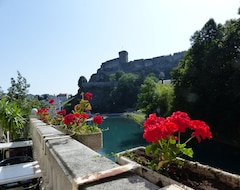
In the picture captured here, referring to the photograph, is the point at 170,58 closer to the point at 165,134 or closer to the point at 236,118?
the point at 236,118

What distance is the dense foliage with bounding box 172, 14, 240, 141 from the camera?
1363 cm

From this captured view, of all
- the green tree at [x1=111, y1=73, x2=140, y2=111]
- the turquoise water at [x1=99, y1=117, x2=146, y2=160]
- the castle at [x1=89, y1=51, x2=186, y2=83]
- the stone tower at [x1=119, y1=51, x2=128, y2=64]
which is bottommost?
the turquoise water at [x1=99, y1=117, x2=146, y2=160]

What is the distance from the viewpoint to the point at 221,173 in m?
1.22

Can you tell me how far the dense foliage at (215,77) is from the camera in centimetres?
1363

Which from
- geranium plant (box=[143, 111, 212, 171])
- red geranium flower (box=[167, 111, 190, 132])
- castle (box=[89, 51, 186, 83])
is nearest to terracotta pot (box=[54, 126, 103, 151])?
geranium plant (box=[143, 111, 212, 171])

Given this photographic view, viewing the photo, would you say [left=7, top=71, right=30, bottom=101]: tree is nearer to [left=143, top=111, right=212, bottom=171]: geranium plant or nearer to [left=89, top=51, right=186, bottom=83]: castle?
[left=143, top=111, right=212, bottom=171]: geranium plant

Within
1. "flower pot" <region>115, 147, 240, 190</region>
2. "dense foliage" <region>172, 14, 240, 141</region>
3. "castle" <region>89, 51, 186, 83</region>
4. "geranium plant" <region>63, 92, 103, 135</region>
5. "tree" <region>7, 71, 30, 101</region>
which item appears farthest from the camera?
"castle" <region>89, 51, 186, 83</region>

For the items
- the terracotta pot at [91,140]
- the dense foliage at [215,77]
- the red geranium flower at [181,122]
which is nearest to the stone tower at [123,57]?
the dense foliage at [215,77]

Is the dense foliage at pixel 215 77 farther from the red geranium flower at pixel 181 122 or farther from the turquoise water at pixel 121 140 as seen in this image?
the red geranium flower at pixel 181 122

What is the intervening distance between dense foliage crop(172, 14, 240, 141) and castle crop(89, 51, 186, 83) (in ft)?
154

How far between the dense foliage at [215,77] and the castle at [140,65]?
4694cm

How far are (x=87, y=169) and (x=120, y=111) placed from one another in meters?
51.4

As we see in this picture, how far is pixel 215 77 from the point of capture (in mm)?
14164

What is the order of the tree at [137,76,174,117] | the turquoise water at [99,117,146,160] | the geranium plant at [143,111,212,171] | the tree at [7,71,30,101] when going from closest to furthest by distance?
the geranium plant at [143,111,212,171] < the tree at [7,71,30,101] < the turquoise water at [99,117,146,160] < the tree at [137,76,174,117]
